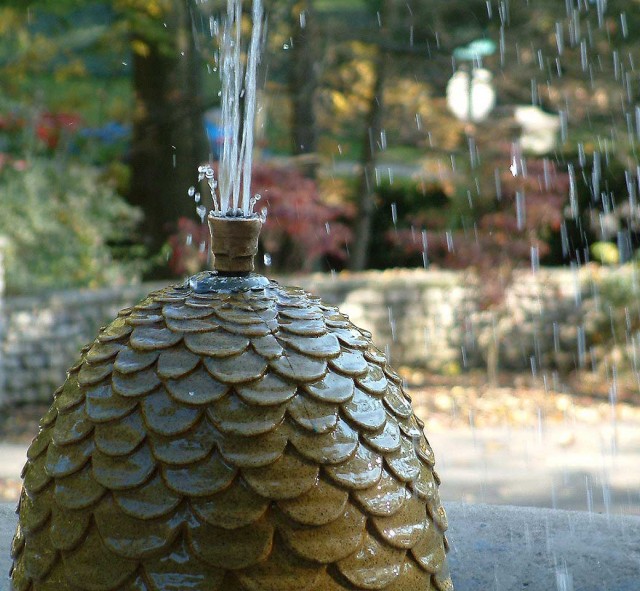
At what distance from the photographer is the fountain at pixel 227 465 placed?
4.64 feet

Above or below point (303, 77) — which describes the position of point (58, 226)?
below

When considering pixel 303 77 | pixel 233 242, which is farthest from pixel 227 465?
pixel 303 77

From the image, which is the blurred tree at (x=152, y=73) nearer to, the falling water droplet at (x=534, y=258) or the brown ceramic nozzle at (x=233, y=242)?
the falling water droplet at (x=534, y=258)

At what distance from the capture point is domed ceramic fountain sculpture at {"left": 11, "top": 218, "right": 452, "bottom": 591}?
1.41 metres

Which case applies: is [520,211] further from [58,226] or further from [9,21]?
[9,21]

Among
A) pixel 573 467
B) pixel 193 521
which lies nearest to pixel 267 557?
pixel 193 521

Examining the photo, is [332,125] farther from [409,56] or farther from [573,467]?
[573,467]

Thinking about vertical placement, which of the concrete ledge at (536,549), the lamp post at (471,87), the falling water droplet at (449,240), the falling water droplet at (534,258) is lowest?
the falling water droplet at (534,258)

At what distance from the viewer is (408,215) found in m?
9.30

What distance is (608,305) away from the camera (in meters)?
8.58

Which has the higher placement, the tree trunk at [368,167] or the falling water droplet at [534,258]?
the tree trunk at [368,167]

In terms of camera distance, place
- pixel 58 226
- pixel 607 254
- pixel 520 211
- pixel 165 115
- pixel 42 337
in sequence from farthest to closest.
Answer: pixel 607 254 → pixel 165 115 → pixel 58 226 → pixel 520 211 → pixel 42 337

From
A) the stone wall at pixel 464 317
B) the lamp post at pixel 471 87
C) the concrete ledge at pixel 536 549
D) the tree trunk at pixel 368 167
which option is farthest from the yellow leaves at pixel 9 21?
the concrete ledge at pixel 536 549

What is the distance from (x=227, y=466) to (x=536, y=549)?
1.15m
